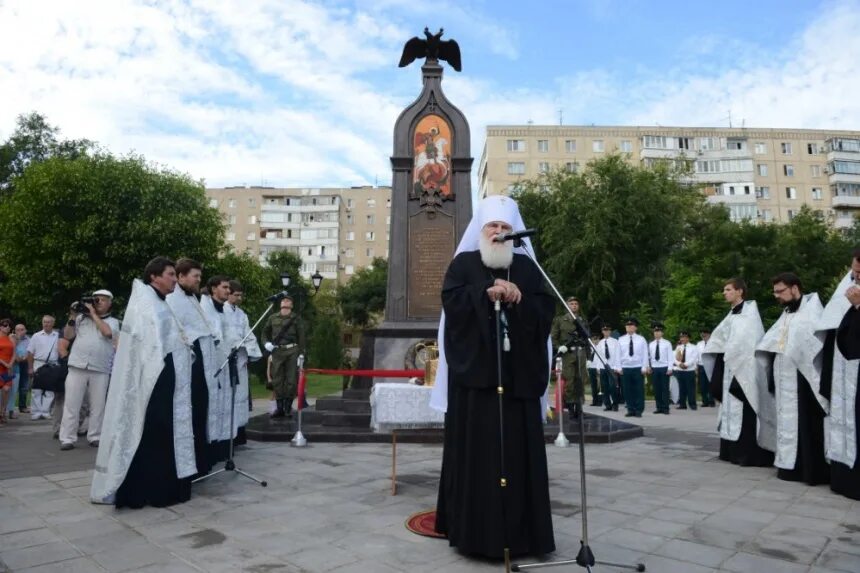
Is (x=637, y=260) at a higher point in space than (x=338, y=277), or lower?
lower

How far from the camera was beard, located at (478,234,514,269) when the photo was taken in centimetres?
388

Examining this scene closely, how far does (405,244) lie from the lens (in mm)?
11125

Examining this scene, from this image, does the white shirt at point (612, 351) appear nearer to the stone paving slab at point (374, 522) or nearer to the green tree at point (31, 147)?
the stone paving slab at point (374, 522)

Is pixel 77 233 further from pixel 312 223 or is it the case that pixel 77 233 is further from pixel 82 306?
pixel 312 223

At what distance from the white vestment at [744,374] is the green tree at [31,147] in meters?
33.1

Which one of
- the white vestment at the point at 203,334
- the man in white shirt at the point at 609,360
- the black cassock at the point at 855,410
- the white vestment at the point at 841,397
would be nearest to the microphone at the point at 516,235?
the white vestment at the point at 203,334

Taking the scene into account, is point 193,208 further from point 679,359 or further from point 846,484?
point 846,484

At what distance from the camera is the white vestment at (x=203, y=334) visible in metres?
5.73

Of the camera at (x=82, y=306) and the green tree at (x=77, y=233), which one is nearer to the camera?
the camera at (x=82, y=306)

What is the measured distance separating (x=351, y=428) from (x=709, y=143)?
5586 cm

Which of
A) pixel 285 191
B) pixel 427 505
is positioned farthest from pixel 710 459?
pixel 285 191

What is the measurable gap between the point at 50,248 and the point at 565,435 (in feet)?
75.4

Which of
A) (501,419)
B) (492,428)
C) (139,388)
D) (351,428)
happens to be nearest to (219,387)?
(139,388)

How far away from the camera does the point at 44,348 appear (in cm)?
1127
